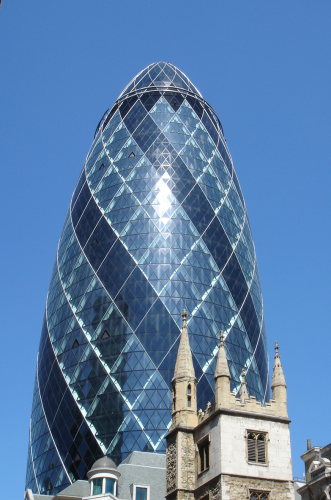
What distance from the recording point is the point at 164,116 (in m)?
50.0

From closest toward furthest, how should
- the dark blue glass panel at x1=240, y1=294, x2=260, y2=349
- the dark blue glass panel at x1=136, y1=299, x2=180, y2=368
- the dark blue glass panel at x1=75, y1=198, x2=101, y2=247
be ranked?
1. the dark blue glass panel at x1=136, y1=299, x2=180, y2=368
2. the dark blue glass panel at x1=240, y1=294, x2=260, y2=349
3. the dark blue glass panel at x1=75, y1=198, x2=101, y2=247

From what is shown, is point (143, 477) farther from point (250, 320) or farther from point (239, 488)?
point (250, 320)

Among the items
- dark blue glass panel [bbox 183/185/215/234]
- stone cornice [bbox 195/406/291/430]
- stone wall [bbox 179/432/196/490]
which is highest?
dark blue glass panel [bbox 183/185/215/234]

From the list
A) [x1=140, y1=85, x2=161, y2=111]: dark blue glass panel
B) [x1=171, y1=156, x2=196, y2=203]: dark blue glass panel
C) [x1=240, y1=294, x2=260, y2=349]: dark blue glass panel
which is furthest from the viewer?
[x1=140, y1=85, x2=161, y2=111]: dark blue glass panel

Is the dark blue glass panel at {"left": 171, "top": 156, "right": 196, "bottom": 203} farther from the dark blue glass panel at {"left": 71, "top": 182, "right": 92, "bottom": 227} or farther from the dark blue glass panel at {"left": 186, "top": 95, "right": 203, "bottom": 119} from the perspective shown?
the dark blue glass panel at {"left": 71, "top": 182, "right": 92, "bottom": 227}

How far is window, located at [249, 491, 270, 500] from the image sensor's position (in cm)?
2267

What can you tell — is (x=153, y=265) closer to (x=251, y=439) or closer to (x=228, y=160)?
(x=228, y=160)

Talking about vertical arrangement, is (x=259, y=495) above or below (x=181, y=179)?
below

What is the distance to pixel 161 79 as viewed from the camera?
177ft

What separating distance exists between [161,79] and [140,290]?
61.0ft

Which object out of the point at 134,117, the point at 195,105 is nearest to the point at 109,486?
the point at 134,117

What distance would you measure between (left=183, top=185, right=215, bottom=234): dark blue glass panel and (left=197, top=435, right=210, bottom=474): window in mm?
22126

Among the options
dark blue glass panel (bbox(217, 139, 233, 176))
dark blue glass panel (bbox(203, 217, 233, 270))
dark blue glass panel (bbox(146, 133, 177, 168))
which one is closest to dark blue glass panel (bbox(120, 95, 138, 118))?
dark blue glass panel (bbox(146, 133, 177, 168))

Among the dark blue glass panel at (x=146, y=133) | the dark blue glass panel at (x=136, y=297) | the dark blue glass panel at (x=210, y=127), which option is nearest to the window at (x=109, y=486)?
the dark blue glass panel at (x=136, y=297)
